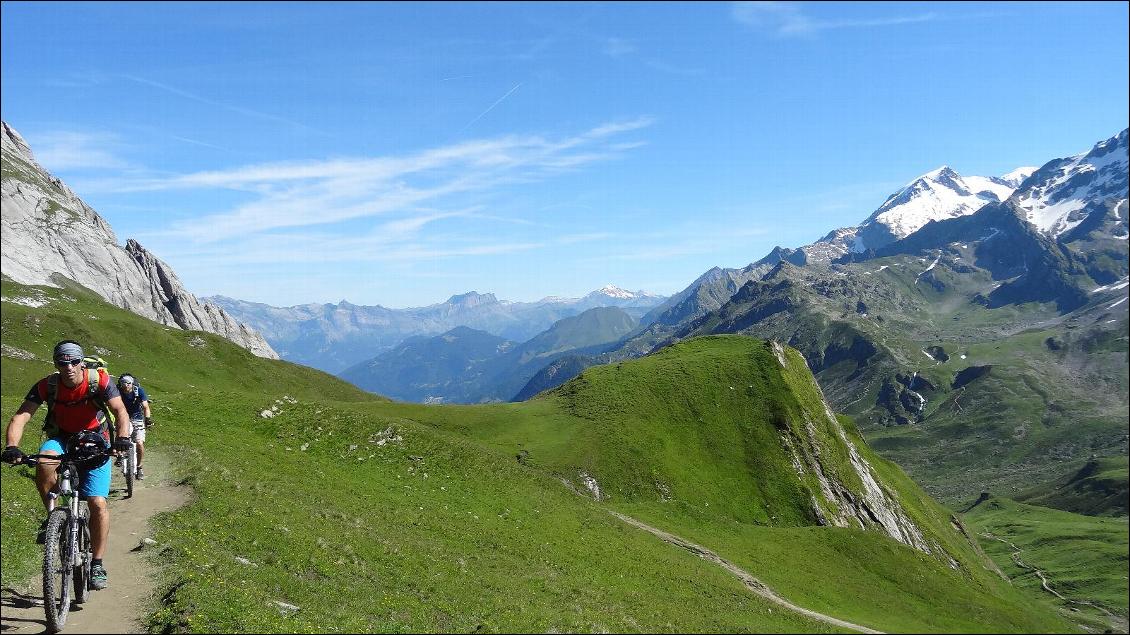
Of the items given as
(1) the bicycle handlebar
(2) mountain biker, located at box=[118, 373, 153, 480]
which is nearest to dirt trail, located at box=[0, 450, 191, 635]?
(2) mountain biker, located at box=[118, 373, 153, 480]

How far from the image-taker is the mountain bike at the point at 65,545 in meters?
13.2

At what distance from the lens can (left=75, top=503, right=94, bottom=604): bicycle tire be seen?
14586 millimetres

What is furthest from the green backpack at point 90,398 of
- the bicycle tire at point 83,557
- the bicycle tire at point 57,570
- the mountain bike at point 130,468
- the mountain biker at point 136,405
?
the mountain bike at point 130,468

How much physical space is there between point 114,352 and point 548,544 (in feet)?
298

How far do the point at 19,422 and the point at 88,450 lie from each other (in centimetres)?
182

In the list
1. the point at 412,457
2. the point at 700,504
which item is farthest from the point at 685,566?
the point at 700,504

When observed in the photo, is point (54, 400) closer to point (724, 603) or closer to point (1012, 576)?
point (724, 603)

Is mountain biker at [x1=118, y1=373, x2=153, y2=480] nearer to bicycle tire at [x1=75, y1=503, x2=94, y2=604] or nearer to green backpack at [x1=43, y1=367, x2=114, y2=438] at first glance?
green backpack at [x1=43, y1=367, x2=114, y2=438]

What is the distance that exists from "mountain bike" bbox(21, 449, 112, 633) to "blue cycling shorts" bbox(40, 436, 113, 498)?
16cm

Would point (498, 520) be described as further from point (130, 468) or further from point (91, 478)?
point (91, 478)

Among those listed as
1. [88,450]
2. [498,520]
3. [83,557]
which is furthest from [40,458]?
[498,520]

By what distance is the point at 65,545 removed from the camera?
46.1 ft

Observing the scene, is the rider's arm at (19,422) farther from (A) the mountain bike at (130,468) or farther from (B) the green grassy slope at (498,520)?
(A) the mountain bike at (130,468)

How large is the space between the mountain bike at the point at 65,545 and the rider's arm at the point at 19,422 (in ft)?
1.82
